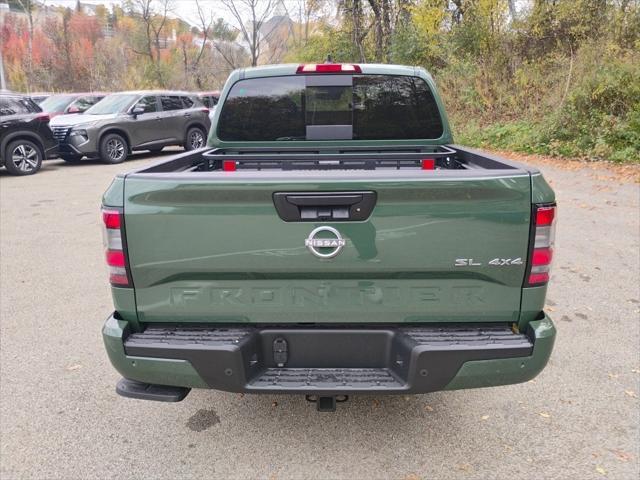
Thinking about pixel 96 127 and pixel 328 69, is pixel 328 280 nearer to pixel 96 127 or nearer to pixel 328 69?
pixel 328 69

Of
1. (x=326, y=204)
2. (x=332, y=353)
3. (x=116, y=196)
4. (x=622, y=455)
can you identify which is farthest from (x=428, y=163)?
(x=116, y=196)

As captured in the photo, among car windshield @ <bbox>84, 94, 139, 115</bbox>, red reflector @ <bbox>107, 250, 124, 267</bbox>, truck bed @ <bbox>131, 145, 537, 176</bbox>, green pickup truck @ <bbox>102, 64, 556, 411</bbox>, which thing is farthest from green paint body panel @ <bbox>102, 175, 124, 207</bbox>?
car windshield @ <bbox>84, 94, 139, 115</bbox>

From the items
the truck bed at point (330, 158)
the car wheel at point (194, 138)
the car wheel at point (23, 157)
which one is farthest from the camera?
the car wheel at point (194, 138)

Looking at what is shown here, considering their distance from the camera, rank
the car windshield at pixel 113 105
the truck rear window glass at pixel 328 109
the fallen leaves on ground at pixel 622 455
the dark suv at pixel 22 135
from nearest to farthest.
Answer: the fallen leaves on ground at pixel 622 455 < the truck rear window glass at pixel 328 109 < the dark suv at pixel 22 135 < the car windshield at pixel 113 105

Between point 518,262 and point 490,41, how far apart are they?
1784cm

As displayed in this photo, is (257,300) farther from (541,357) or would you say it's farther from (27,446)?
(27,446)

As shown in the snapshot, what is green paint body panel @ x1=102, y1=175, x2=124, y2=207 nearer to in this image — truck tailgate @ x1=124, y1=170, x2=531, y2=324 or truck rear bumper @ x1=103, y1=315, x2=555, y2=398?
truck tailgate @ x1=124, y1=170, x2=531, y2=324

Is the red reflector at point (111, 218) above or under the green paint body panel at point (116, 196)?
under

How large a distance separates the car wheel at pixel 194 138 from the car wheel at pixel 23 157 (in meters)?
4.49

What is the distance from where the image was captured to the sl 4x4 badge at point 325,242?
2.16m

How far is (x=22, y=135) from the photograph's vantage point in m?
11.6

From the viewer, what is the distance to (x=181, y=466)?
2.62 m

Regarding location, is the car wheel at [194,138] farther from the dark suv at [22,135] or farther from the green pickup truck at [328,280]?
the green pickup truck at [328,280]

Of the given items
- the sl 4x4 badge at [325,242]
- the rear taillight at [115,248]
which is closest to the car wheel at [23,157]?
the rear taillight at [115,248]
